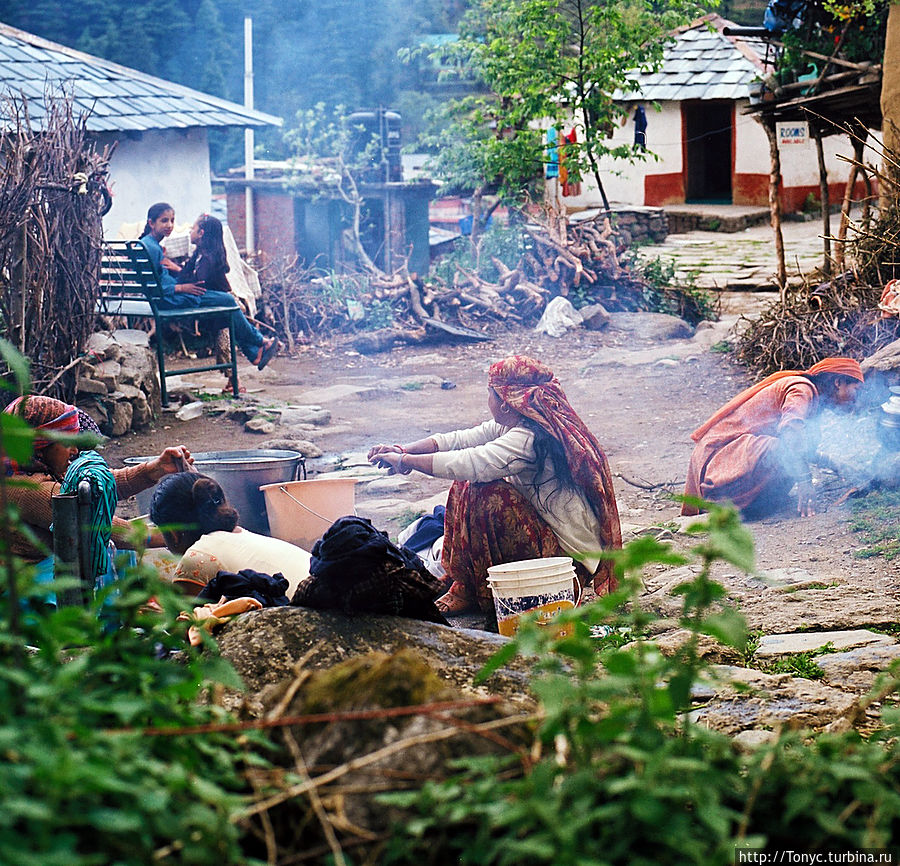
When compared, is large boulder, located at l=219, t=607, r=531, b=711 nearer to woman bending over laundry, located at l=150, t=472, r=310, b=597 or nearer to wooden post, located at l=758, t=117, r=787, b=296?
woman bending over laundry, located at l=150, t=472, r=310, b=597

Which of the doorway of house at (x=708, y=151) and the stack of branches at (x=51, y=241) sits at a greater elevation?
the doorway of house at (x=708, y=151)

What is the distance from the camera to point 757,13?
24141 millimetres

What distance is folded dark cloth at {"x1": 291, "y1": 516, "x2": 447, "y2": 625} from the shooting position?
3.00 metres

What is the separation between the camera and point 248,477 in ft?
17.1

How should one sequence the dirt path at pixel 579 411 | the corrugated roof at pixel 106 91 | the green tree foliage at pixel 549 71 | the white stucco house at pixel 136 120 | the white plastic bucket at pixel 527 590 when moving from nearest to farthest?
the white plastic bucket at pixel 527 590
the dirt path at pixel 579 411
the corrugated roof at pixel 106 91
the white stucco house at pixel 136 120
the green tree foliage at pixel 549 71

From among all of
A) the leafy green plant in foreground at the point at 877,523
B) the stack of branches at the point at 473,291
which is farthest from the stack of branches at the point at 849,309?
the stack of branches at the point at 473,291

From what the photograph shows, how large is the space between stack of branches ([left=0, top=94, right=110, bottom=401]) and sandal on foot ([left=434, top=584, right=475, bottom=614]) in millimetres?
3542

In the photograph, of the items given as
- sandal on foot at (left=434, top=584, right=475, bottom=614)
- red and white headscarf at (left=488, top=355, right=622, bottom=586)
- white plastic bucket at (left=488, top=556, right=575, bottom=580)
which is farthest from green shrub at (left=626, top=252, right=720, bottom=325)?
white plastic bucket at (left=488, top=556, right=575, bottom=580)

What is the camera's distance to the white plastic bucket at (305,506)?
4883 mm

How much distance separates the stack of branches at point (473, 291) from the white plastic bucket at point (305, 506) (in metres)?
7.61

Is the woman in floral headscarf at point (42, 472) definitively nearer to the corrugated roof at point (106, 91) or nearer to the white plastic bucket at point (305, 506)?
the white plastic bucket at point (305, 506)

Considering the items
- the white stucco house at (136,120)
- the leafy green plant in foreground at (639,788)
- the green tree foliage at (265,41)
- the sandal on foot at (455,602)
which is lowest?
the sandal on foot at (455,602)

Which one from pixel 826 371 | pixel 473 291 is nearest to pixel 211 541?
pixel 826 371

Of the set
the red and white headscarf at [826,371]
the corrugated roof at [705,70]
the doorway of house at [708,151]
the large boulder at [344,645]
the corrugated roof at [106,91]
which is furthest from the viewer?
the doorway of house at [708,151]
